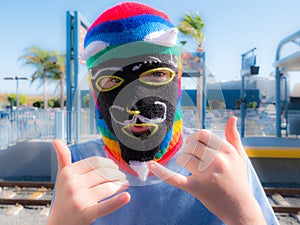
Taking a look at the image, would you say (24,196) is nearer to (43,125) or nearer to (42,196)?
(42,196)

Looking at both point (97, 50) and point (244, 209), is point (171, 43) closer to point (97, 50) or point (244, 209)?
point (97, 50)

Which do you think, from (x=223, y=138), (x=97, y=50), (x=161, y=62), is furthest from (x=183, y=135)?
(x=97, y=50)

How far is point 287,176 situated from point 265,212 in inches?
230

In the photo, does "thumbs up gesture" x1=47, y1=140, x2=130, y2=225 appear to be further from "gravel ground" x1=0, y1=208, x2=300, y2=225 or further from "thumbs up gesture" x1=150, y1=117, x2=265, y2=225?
"gravel ground" x1=0, y1=208, x2=300, y2=225

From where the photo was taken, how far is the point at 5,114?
7988 mm

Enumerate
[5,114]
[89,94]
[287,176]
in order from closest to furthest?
[89,94]
[287,176]
[5,114]

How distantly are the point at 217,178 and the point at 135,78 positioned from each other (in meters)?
0.32

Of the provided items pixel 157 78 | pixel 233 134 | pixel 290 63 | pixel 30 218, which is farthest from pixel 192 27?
pixel 290 63

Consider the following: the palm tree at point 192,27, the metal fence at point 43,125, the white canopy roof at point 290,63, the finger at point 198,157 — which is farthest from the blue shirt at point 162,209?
the white canopy roof at point 290,63

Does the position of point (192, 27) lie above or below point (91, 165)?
above

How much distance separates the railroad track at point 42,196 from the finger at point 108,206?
442 cm

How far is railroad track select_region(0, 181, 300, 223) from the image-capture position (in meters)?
4.66

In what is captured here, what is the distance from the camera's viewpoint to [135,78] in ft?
2.65

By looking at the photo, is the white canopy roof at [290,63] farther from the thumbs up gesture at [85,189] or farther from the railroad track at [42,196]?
the thumbs up gesture at [85,189]
